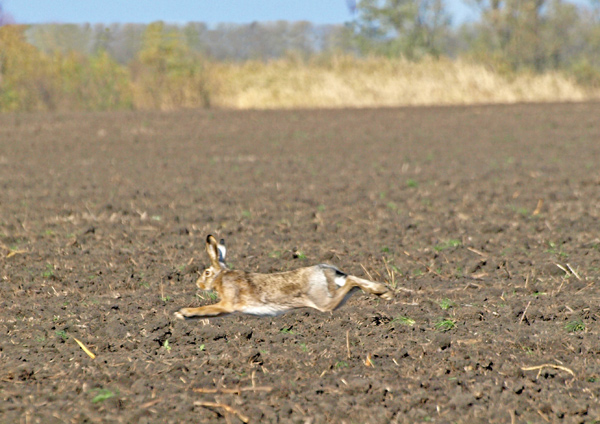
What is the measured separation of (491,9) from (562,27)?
1020cm

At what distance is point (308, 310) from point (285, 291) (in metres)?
0.62

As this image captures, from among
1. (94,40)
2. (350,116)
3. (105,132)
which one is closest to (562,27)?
(350,116)

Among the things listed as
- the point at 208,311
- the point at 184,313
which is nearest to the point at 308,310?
the point at 208,311

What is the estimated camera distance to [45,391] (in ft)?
13.6

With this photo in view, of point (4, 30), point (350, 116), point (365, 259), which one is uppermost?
point (4, 30)

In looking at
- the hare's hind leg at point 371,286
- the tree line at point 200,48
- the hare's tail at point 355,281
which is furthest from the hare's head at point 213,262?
the tree line at point 200,48

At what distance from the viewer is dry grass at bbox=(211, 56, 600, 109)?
27734mm

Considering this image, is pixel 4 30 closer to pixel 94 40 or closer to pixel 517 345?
pixel 94 40

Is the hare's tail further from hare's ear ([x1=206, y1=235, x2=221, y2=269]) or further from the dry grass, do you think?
the dry grass

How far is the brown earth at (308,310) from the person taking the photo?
404 centimetres

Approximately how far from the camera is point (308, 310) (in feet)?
17.7

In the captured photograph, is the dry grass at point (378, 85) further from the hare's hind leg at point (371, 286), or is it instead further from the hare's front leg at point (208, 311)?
the hare's front leg at point (208, 311)

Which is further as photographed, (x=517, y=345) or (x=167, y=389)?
(x=517, y=345)

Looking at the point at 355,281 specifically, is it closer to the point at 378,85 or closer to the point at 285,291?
the point at 285,291
